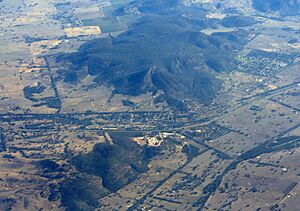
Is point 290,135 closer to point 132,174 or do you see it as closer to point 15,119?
point 132,174

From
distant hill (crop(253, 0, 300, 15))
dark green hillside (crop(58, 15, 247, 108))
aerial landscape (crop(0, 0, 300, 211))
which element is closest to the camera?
aerial landscape (crop(0, 0, 300, 211))

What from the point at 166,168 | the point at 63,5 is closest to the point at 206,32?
the point at 63,5

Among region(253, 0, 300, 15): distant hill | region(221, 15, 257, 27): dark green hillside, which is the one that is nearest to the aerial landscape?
region(221, 15, 257, 27): dark green hillside

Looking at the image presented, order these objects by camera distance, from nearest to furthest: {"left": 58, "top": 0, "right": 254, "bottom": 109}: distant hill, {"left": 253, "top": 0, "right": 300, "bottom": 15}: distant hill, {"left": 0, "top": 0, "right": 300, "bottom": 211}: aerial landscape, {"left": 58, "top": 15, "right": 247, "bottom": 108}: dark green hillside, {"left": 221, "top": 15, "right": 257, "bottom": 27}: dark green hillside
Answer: {"left": 0, "top": 0, "right": 300, "bottom": 211}: aerial landscape → {"left": 58, "top": 0, "right": 254, "bottom": 109}: distant hill → {"left": 58, "top": 15, "right": 247, "bottom": 108}: dark green hillside → {"left": 221, "top": 15, "right": 257, "bottom": 27}: dark green hillside → {"left": 253, "top": 0, "right": 300, "bottom": 15}: distant hill

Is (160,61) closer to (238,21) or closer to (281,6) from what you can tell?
(238,21)

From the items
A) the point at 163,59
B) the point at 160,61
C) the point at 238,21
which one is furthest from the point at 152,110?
the point at 238,21

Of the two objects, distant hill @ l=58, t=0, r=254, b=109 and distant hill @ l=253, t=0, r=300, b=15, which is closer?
distant hill @ l=58, t=0, r=254, b=109

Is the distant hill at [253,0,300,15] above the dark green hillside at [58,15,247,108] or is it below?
below

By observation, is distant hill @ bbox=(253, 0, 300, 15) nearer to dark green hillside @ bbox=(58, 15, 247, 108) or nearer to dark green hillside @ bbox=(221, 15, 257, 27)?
dark green hillside @ bbox=(221, 15, 257, 27)

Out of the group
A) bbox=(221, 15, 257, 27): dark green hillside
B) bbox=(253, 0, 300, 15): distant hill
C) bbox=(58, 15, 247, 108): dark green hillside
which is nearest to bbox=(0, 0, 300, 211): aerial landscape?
bbox=(58, 15, 247, 108): dark green hillside
